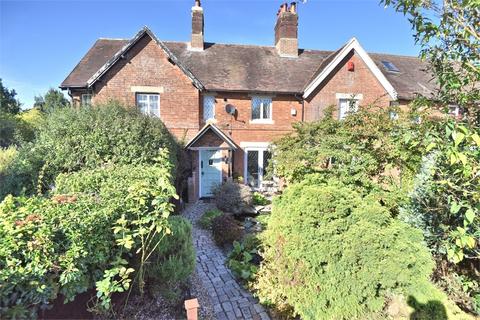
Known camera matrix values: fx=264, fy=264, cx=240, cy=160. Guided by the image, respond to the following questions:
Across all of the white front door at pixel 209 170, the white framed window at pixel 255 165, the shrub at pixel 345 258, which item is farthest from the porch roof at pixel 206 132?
the shrub at pixel 345 258

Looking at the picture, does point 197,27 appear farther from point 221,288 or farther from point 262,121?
point 221,288

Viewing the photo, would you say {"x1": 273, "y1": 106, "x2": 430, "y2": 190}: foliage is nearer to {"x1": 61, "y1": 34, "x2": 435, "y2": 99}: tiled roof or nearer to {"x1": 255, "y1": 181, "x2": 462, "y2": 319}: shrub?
{"x1": 255, "y1": 181, "x2": 462, "y2": 319}: shrub

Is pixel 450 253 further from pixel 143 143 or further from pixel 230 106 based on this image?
pixel 230 106

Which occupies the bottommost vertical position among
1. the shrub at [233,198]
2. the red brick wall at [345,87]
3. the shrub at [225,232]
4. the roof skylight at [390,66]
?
the shrub at [225,232]

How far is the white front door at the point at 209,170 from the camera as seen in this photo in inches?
556

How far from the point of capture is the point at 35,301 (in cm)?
267

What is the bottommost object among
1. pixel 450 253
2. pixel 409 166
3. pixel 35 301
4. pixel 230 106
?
pixel 35 301

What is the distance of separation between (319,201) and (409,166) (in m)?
4.31

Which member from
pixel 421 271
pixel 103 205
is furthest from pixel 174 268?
pixel 421 271

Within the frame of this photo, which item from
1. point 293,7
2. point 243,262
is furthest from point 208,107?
point 243,262

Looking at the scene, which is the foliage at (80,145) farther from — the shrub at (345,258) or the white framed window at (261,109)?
the white framed window at (261,109)

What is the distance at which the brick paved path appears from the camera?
488 centimetres

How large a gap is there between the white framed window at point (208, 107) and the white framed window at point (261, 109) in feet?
7.87

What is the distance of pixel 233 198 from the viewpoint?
11.0 metres
